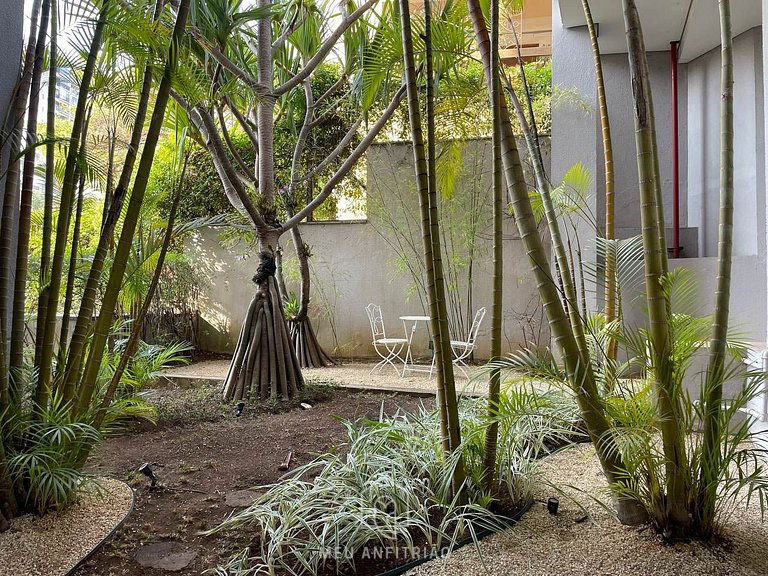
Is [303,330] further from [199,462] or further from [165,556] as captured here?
[165,556]

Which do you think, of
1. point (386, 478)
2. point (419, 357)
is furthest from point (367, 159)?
point (386, 478)

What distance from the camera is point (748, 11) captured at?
13.9ft

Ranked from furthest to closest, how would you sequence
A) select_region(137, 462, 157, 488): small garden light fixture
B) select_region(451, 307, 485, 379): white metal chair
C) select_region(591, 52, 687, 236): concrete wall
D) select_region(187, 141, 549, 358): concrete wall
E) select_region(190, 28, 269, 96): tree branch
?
select_region(187, 141, 549, 358): concrete wall < select_region(451, 307, 485, 379): white metal chair < select_region(591, 52, 687, 236): concrete wall < select_region(190, 28, 269, 96): tree branch < select_region(137, 462, 157, 488): small garden light fixture

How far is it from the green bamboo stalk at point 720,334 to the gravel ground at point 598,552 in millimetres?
118

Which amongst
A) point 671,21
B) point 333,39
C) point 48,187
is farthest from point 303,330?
point 671,21

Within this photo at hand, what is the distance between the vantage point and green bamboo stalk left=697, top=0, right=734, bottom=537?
182 centimetres

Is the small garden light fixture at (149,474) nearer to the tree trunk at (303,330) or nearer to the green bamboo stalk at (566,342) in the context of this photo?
the green bamboo stalk at (566,342)

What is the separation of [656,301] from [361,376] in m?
4.10

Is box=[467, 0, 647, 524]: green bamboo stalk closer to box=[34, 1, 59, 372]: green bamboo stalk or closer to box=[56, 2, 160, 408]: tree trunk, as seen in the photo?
box=[56, 2, 160, 408]: tree trunk

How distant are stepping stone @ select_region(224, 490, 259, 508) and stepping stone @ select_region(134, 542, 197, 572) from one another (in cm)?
38

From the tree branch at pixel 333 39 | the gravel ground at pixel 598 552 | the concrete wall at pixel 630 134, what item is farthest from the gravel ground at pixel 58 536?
the concrete wall at pixel 630 134

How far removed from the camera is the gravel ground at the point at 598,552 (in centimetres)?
171

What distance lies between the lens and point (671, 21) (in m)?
4.73

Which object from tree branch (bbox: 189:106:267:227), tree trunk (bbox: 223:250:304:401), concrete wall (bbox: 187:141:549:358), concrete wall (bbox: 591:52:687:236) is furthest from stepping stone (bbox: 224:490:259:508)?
concrete wall (bbox: 187:141:549:358)
